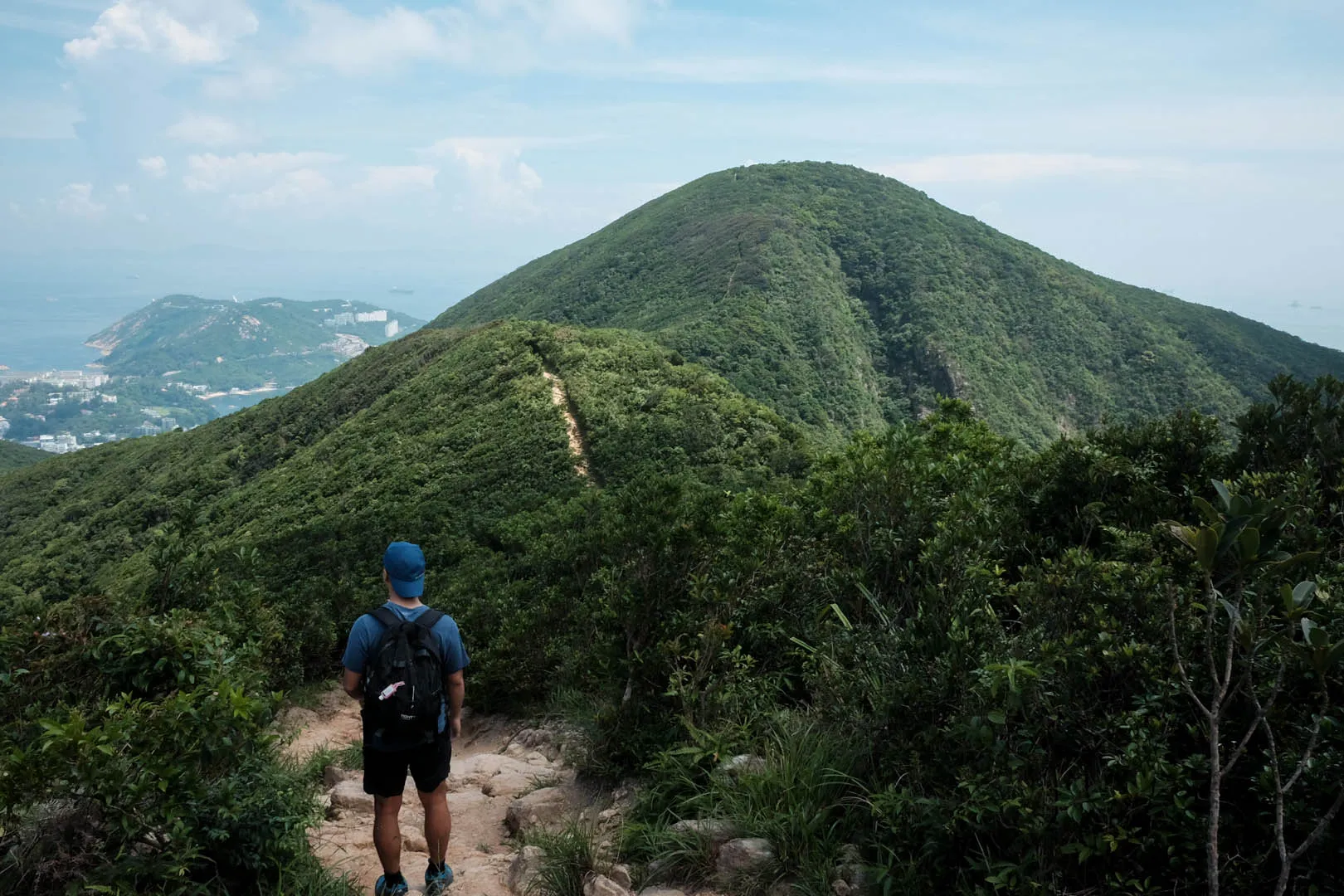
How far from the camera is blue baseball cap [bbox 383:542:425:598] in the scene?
13.0ft

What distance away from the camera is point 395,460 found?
101ft

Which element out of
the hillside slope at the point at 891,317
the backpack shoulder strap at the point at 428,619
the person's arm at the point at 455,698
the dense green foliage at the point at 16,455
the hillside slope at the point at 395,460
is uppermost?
the hillside slope at the point at 891,317

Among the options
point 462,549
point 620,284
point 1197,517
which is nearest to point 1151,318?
point 620,284

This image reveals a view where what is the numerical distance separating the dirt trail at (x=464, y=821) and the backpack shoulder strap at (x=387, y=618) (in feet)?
4.14

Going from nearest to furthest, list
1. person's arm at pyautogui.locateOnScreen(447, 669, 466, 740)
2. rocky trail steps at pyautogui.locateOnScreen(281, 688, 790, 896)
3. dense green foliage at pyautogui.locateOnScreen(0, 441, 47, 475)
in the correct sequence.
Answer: rocky trail steps at pyautogui.locateOnScreen(281, 688, 790, 896) → person's arm at pyautogui.locateOnScreen(447, 669, 466, 740) → dense green foliage at pyautogui.locateOnScreen(0, 441, 47, 475)

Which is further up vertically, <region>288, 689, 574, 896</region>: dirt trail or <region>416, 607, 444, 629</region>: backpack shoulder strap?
<region>416, 607, 444, 629</region>: backpack shoulder strap

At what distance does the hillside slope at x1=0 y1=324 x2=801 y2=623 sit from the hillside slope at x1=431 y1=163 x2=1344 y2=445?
1573cm

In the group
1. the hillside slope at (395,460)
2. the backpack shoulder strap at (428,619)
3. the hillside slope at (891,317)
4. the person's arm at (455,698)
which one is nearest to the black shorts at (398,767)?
the person's arm at (455,698)

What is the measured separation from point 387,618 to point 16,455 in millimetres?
90182

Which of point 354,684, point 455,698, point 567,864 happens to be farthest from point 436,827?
point 354,684

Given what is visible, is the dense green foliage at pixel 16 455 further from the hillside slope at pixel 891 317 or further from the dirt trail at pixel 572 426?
the dirt trail at pixel 572 426

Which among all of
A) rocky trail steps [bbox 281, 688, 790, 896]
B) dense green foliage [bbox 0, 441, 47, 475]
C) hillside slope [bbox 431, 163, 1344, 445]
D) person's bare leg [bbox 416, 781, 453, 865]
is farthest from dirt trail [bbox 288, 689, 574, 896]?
dense green foliage [bbox 0, 441, 47, 475]

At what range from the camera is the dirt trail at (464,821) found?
4.18m

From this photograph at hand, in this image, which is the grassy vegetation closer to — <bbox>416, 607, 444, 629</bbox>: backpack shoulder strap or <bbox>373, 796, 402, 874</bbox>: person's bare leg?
<bbox>373, 796, 402, 874</bbox>: person's bare leg
